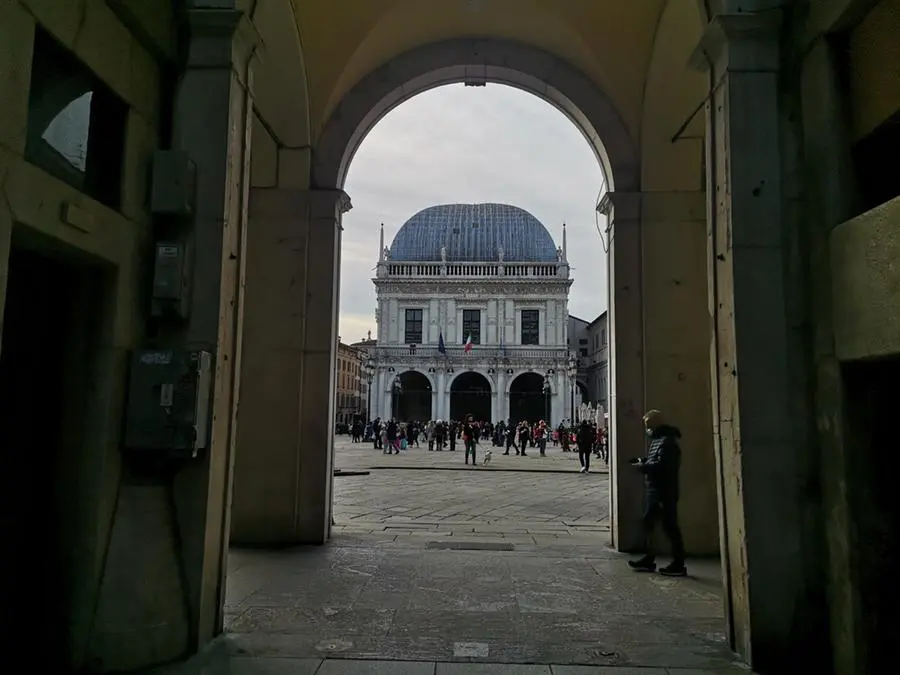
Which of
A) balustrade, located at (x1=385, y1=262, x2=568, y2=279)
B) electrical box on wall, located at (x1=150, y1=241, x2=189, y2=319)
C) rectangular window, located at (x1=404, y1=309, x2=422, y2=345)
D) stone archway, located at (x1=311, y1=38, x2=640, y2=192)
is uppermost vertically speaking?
balustrade, located at (x1=385, y1=262, x2=568, y2=279)

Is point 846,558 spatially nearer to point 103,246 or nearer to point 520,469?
point 103,246

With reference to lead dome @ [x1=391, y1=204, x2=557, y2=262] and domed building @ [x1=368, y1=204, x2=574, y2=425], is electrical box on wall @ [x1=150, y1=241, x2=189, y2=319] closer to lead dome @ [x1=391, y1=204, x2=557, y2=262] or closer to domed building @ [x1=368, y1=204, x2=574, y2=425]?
domed building @ [x1=368, y1=204, x2=574, y2=425]

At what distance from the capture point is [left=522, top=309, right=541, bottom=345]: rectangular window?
5069 cm

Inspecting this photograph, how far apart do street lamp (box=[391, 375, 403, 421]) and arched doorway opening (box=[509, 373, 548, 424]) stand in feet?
27.1

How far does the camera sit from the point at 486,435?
45.8 m

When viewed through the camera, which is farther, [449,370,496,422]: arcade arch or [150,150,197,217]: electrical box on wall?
[449,370,496,422]: arcade arch

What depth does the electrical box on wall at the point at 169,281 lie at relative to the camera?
399 cm

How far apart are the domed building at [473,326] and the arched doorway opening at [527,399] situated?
8 cm

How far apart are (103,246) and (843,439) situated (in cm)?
409

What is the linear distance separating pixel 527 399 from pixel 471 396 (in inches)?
170

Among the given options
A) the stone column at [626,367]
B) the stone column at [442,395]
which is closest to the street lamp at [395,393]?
the stone column at [442,395]

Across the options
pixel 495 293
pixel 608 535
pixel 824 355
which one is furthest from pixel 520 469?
pixel 495 293

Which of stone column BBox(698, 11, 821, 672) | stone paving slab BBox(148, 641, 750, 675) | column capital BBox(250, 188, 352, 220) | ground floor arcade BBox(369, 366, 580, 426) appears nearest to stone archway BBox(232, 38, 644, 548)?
column capital BBox(250, 188, 352, 220)

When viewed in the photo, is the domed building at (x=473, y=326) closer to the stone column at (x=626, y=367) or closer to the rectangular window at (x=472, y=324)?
the rectangular window at (x=472, y=324)
